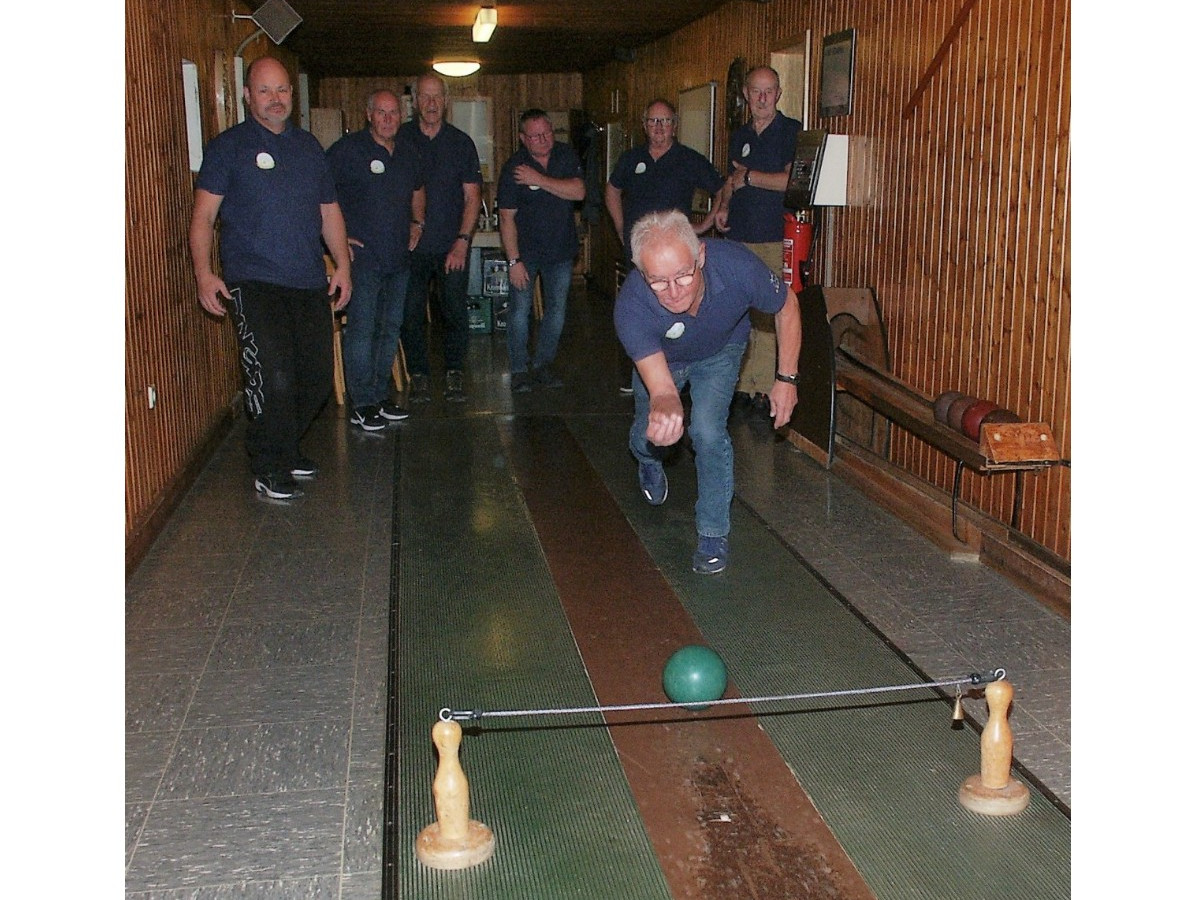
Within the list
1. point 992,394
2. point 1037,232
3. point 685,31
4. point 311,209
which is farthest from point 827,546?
point 685,31

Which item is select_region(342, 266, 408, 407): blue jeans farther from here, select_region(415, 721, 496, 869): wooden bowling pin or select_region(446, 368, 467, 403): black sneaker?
select_region(415, 721, 496, 869): wooden bowling pin

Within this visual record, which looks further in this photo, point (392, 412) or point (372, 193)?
point (392, 412)

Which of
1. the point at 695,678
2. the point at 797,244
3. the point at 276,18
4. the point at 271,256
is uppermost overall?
the point at 276,18

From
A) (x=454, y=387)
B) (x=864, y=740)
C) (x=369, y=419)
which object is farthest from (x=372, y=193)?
(x=864, y=740)

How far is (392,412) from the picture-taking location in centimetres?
714

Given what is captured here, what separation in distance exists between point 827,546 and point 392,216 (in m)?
3.22

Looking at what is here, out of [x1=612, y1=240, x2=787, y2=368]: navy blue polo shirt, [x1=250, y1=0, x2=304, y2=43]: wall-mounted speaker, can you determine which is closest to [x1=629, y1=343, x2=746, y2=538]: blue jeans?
[x1=612, y1=240, x2=787, y2=368]: navy blue polo shirt

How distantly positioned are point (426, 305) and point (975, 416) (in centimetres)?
394

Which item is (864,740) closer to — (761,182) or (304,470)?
(304,470)

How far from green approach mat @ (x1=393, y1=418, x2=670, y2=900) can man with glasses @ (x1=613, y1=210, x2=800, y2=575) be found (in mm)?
692

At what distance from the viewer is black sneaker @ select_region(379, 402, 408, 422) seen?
279 inches

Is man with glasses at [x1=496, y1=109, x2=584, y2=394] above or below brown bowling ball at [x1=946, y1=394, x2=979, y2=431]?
above

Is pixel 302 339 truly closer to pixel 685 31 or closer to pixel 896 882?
pixel 896 882

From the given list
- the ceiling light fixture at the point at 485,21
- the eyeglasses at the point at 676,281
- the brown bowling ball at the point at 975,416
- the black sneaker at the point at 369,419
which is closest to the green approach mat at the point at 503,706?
the eyeglasses at the point at 676,281
